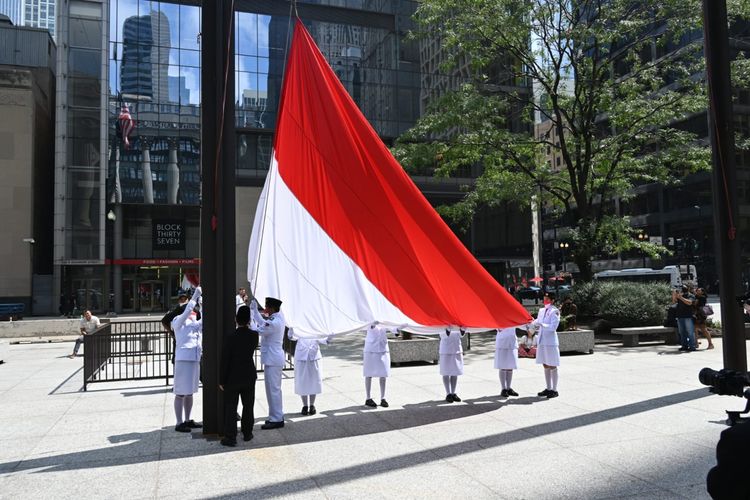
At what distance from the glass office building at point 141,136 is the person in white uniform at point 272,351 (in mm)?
36674

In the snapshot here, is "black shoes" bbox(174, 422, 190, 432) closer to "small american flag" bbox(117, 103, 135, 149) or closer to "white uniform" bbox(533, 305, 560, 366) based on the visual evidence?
"white uniform" bbox(533, 305, 560, 366)

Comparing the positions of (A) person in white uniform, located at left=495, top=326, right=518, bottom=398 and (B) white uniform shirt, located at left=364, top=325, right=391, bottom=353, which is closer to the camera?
(B) white uniform shirt, located at left=364, top=325, right=391, bottom=353

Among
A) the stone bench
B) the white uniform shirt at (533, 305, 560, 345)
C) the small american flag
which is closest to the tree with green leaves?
the stone bench

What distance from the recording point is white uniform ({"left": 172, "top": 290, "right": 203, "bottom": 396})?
845 centimetres

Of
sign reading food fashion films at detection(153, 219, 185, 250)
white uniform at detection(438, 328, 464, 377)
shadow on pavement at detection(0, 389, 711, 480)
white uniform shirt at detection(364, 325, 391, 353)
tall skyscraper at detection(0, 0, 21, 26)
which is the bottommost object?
shadow on pavement at detection(0, 389, 711, 480)

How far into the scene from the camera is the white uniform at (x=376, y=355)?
1007 centimetres

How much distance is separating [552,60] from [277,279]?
59.2ft

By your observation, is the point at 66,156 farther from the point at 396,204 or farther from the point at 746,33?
the point at 746,33

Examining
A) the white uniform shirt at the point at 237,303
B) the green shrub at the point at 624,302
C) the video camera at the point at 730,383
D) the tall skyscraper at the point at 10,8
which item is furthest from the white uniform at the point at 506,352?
the tall skyscraper at the point at 10,8

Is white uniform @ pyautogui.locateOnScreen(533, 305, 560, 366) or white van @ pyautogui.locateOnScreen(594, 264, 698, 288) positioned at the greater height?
white van @ pyautogui.locateOnScreen(594, 264, 698, 288)

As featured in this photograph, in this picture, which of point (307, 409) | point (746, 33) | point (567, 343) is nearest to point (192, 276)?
point (307, 409)

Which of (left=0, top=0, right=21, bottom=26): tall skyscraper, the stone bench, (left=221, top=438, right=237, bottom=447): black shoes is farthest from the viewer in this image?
(left=0, top=0, right=21, bottom=26): tall skyscraper

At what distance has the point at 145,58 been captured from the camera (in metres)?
43.7

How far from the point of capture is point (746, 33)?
53.8 meters
